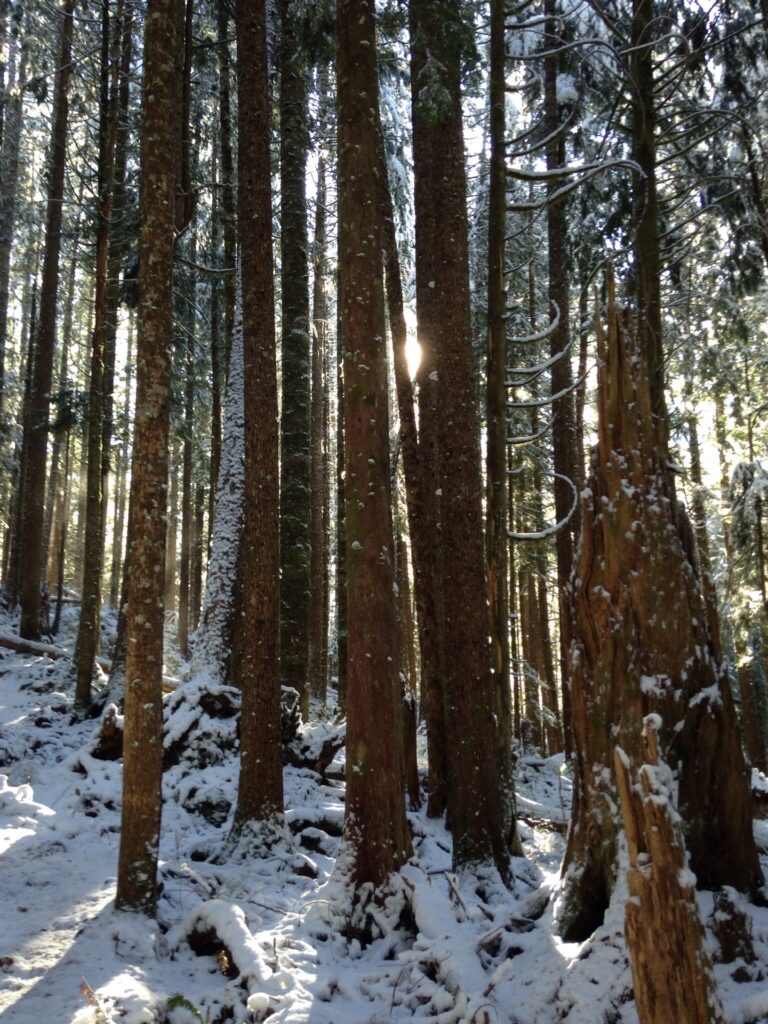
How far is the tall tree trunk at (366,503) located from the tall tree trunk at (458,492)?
3.34 feet

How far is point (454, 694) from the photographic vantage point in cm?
716

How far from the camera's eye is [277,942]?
531 centimetres

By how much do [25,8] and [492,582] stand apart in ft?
52.5

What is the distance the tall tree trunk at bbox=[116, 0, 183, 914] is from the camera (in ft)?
18.0

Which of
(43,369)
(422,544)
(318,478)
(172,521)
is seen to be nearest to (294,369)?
(422,544)

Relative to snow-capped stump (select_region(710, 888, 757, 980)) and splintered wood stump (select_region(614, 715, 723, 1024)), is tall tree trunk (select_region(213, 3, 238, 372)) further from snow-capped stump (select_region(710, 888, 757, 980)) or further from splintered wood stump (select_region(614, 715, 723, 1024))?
splintered wood stump (select_region(614, 715, 723, 1024))

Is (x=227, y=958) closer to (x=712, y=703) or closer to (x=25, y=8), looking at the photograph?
(x=712, y=703)

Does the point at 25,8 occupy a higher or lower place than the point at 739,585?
higher

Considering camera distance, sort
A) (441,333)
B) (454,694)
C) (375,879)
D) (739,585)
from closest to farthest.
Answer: (375,879)
(454,694)
(441,333)
(739,585)

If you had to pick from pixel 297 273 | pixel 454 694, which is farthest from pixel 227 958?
pixel 297 273

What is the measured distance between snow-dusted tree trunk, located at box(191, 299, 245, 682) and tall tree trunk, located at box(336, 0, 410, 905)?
4471mm

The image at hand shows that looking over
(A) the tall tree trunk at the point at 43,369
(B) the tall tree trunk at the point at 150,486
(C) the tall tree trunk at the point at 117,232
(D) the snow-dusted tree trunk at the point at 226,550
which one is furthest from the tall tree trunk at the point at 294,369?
(A) the tall tree trunk at the point at 43,369

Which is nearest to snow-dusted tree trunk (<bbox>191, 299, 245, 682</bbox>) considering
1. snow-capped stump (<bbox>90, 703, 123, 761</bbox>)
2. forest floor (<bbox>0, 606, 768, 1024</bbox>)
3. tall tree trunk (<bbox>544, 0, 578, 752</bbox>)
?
snow-capped stump (<bbox>90, 703, 123, 761</bbox>)

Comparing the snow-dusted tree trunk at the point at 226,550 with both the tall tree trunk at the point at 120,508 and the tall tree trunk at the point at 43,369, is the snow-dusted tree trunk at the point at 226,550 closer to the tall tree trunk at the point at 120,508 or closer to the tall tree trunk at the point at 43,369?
the tall tree trunk at the point at 43,369
